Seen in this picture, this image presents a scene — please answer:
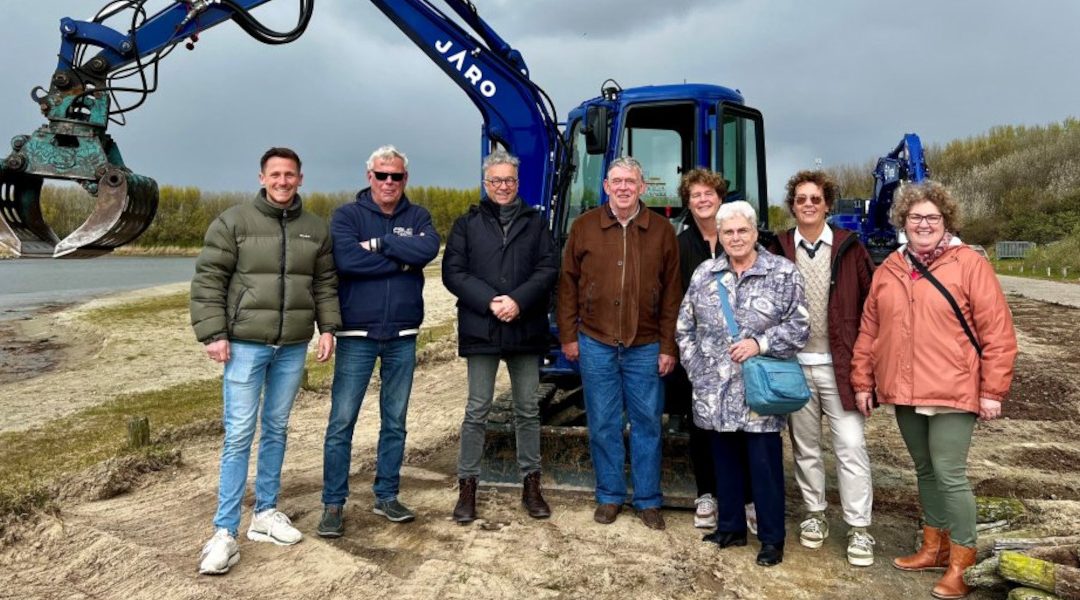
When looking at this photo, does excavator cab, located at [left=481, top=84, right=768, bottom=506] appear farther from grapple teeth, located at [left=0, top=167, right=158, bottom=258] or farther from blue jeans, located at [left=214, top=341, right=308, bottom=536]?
grapple teeth, located at [left=0, top=167, right=158, bottom=258]

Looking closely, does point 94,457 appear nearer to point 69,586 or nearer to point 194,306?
point 69,586

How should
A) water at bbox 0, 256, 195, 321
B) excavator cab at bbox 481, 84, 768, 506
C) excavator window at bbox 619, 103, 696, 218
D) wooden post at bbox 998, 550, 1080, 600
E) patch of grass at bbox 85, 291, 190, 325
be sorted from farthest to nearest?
water at bbox 0, 256, 195, 321
patch of grass at bbox 85, 291, 190, 325
excavator window at bbox 619, 103, 696, 218
excavator cab at bbox 481, 84, 768, 506
wooden post at bbox 998, 550, 1080, 600

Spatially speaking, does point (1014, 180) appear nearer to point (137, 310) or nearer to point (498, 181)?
point (137, 310)

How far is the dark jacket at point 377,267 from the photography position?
407cm

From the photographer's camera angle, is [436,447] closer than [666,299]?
No

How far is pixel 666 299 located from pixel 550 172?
2393mm

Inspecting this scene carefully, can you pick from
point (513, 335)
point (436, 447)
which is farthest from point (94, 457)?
point (513, 335)

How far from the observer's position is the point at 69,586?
3.72 m

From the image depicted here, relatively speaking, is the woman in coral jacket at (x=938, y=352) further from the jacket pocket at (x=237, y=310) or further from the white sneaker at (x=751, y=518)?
the jacket pocket at (x=237, y=310)

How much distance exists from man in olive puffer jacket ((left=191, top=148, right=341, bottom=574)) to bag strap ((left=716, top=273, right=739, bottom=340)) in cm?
204

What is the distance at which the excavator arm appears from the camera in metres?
4.43

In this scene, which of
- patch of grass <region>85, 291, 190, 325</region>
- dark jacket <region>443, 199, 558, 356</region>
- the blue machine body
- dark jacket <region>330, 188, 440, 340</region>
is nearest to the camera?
dark jacket <region>330, 188, 440, 340</region>

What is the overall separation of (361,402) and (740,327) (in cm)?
214

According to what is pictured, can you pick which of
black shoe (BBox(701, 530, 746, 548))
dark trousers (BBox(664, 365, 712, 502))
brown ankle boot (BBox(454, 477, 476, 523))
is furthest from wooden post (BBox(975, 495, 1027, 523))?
brown ankle boot (BBox(454, 477, 476, 523))
